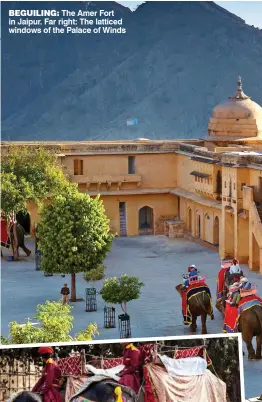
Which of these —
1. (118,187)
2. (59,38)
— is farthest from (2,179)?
(59,38)

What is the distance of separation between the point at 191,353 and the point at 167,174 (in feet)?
111

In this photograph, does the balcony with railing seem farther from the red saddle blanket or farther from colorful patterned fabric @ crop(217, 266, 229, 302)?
the red saddle blanket

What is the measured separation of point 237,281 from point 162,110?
3745 inches

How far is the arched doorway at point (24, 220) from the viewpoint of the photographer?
48344mm

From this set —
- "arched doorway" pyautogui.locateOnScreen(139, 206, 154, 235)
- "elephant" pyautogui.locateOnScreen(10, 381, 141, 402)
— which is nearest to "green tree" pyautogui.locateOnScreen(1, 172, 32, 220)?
"arched doorway" pyautogui.locateOnScreen(139, 206, 154, 235)

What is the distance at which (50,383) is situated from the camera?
15.9m

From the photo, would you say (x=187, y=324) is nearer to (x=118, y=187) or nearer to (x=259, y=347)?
(x=259, y=347)

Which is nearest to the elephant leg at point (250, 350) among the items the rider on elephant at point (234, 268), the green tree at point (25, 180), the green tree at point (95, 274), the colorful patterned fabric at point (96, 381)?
the rider on elephant at point (234, 268)

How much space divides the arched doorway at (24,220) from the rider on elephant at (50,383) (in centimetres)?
3229

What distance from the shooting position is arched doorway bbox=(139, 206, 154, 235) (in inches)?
1976

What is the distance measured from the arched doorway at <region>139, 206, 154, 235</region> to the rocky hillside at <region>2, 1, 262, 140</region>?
66356 millimetres

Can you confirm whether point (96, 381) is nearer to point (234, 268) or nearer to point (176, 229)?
point (234, 268)

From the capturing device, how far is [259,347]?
2677 centimetres

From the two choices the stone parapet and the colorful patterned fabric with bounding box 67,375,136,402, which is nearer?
the colorful patterned fabric with bounding box 67,375,136,402
